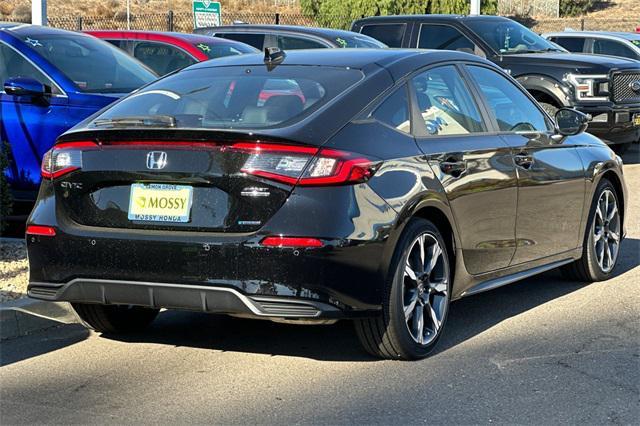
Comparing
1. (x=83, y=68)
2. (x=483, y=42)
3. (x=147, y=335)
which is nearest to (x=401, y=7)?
(x=483, y=42)

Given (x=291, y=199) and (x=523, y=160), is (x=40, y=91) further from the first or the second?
(x=291, y=199)

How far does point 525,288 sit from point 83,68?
4.49m

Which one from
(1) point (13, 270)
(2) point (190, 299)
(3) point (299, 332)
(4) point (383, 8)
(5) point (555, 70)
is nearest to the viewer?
(2) point (190, 299)

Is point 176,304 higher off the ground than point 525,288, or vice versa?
point 176,304

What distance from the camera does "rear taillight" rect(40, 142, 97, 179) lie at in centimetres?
583

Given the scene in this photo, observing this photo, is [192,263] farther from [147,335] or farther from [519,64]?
[519,64]

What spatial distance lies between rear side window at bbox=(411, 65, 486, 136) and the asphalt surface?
119cm

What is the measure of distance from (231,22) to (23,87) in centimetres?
2830

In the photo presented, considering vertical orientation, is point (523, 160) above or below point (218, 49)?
below

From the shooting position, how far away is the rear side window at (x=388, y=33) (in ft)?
58.6

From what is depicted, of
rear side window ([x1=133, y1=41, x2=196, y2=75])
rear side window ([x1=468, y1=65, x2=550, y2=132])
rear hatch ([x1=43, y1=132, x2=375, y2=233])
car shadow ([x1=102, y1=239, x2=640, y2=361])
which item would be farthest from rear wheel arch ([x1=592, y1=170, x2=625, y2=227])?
rear side window ([x1=133, y1=41, x2=196, y2=75])

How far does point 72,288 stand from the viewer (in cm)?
577

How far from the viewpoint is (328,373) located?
580 centimetres

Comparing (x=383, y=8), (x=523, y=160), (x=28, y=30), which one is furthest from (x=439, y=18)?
(x=383, y=8)
